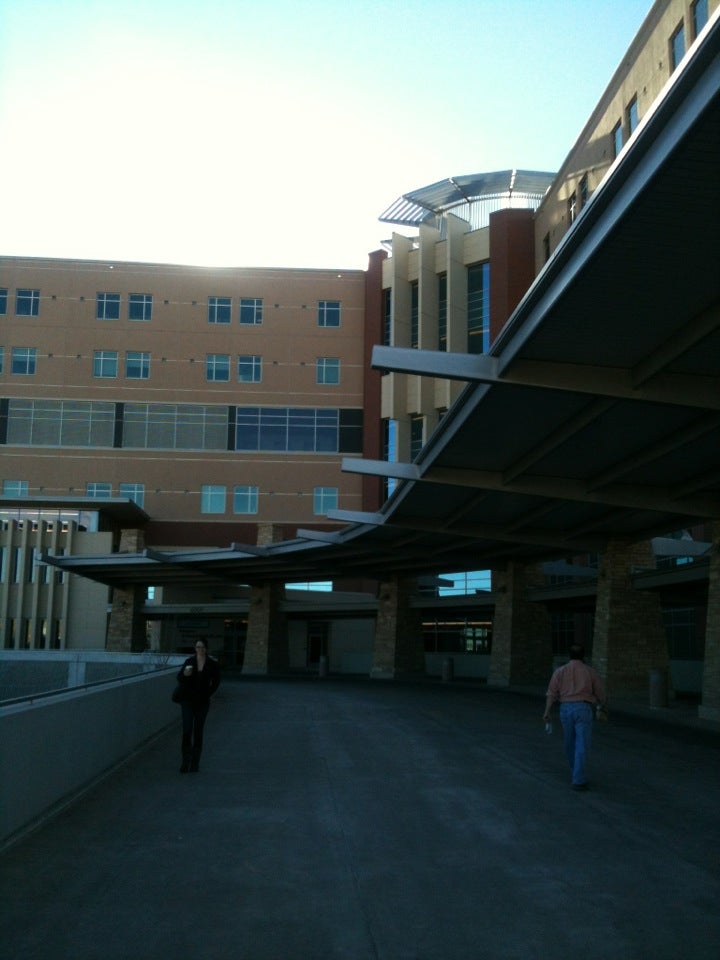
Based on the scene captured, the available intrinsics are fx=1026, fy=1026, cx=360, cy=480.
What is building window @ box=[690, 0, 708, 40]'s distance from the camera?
1128 inches

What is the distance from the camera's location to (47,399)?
63688 millimetres

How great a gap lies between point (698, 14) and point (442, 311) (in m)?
29.6

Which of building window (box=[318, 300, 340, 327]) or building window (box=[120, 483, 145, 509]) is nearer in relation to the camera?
building window (box=[120, 483, 145, 509])

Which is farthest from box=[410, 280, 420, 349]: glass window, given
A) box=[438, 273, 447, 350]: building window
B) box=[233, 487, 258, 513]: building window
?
box=[233, 487, 258, 513]: building window

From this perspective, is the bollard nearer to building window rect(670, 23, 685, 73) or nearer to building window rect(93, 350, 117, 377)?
building window rect(670, 23, 685, 73)

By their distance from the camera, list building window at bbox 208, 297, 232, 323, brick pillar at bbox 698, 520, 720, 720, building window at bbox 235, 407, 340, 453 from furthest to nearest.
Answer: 1. building window at bbox 208, 297, 232, 323
2. building window at bbox 235, 407, 340, 453
3. brick pillar at bbox 698, 520, 720, 720

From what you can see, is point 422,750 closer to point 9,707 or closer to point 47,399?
point 9,707

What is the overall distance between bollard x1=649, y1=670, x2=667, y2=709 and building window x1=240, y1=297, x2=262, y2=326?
140 ft

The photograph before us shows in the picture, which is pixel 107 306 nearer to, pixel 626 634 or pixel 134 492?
pixel 134 492

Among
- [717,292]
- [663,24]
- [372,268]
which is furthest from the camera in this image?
[372,268]

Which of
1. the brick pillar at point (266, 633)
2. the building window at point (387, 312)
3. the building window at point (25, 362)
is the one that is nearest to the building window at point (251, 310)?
the building window at point (387, 312)

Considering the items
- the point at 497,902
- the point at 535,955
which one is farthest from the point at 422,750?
the point at 535,955

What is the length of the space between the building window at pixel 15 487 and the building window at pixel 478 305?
28343mm

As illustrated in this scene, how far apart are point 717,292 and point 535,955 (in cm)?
1014
